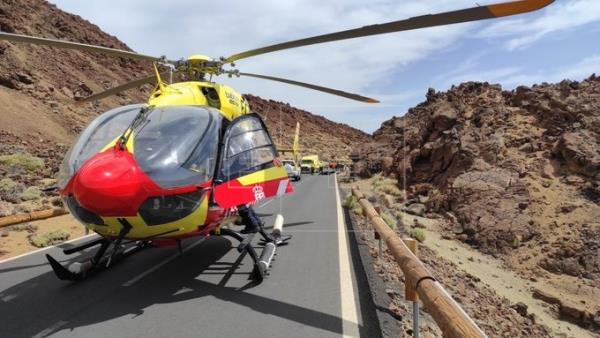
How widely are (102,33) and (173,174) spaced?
70120 mm

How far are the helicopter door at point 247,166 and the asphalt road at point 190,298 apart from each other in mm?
1175

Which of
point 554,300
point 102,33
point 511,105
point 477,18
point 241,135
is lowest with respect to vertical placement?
point 554,300

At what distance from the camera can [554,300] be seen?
1127 cm

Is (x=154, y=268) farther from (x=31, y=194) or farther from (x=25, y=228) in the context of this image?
(x=31, y=194)

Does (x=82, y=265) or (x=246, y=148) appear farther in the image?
(x=246, y=148)

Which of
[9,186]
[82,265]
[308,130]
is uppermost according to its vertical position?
[308,130]

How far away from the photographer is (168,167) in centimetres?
546

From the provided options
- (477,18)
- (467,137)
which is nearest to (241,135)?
(477,18)

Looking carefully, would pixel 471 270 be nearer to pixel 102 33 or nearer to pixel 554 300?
pixel 554 300

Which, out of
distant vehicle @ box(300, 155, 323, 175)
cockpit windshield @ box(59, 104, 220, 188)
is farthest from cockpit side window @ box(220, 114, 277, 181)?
distant vehicle @ box(300, 155, 323, 175)

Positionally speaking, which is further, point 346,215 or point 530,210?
point 530,210

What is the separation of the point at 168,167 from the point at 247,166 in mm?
1768

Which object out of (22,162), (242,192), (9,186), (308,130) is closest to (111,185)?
(242,192)

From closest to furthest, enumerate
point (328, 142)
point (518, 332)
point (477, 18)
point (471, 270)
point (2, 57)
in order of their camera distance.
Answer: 1. point (477, 18)
2. point (518, 332)
3. point (471, 270)
4. point (2, 57)
5. point (328, 142)
